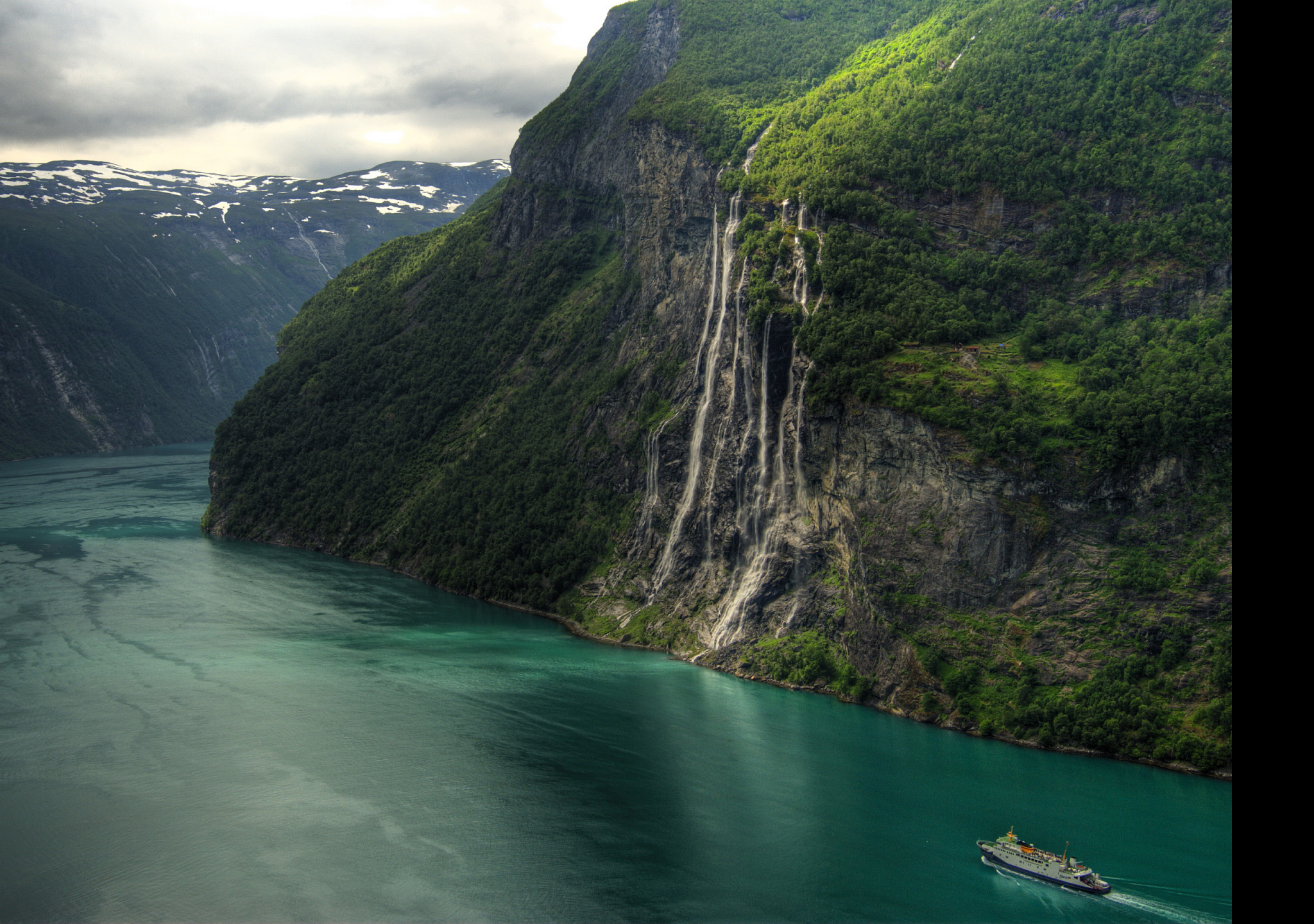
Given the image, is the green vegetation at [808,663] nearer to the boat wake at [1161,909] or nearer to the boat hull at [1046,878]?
the boat hull at [1046,878]

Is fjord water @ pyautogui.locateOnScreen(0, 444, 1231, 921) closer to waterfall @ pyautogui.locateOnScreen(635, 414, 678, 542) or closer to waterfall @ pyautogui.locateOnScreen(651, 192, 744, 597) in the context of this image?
waterfall @ pyautogui.locateOnScreen(651, 192, 744, 597)

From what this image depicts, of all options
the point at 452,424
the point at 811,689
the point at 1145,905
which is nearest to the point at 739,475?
the point at 811,689

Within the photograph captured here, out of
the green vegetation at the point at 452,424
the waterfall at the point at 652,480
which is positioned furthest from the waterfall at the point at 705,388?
the green vegetation at the point at 452,424

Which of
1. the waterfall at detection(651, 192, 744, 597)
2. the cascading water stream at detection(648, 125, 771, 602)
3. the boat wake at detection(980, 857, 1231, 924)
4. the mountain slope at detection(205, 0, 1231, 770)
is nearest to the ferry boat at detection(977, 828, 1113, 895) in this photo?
the boat wake at detection(980, 857, 1231, 924)

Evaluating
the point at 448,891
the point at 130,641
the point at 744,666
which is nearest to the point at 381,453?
the point at 130,641

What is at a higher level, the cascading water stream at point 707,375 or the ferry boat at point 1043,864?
the cascading water stream at point 707,375

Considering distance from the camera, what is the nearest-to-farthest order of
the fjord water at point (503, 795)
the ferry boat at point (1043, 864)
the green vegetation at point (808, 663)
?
the fjord water at point (503, 795) → the ferry boat at point (1043, 864) → the green vegetation at point (808, 663)
